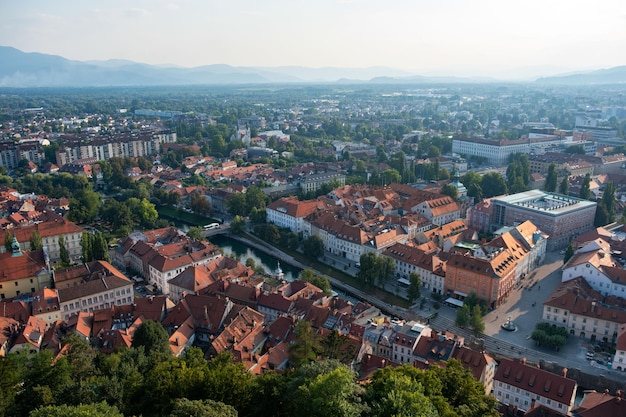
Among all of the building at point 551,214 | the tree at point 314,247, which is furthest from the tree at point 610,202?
the tree at point 314,247

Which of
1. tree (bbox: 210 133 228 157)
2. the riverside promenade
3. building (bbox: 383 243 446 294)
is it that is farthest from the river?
tree (bbox: 210 133 228 157)

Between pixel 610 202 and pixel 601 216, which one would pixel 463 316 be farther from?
pixel 610 202

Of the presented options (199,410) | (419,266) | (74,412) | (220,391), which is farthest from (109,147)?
(199,410)

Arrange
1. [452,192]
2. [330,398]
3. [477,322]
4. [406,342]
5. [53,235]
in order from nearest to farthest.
A: [330,398], [406,342], [477,322], [53,235], [452,192]

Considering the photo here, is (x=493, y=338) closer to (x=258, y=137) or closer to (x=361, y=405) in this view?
(x=361, y=405)

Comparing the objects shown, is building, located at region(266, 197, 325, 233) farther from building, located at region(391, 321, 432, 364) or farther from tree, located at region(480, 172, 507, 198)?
building, located at region(391, 321, 432, 364)

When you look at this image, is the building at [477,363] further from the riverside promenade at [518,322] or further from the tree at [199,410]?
the tree at [199,410]
